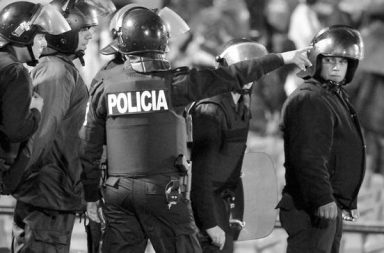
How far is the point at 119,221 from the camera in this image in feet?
23.2

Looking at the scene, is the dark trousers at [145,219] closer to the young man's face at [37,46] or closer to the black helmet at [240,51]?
the young man's face at [37,46]

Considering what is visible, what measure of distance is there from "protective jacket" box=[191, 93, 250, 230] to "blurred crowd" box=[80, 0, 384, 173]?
477cm

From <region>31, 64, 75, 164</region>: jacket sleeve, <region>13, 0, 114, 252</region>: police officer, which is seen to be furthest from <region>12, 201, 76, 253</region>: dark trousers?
<region>31, 64, 75, 164</region>: jacket sleeve

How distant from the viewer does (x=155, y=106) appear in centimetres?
701

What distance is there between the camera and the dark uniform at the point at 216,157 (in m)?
7.41

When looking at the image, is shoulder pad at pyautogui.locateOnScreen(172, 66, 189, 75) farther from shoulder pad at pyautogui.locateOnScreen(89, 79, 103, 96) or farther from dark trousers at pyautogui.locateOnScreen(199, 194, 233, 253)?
dark trousers at pyautogui.locateOnScreen(199, 194, 233, 253)

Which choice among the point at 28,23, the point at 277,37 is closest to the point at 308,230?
the point at 28,23

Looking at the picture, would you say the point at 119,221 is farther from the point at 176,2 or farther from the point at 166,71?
the point at 176,2

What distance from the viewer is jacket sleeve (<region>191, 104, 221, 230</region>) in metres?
7.40

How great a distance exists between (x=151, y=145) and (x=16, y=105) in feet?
2.50

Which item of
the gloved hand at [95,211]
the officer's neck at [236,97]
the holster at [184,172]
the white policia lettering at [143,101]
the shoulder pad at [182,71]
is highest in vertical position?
the shoulder pad at [182,71]

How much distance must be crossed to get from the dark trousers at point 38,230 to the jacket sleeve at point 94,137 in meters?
0.44

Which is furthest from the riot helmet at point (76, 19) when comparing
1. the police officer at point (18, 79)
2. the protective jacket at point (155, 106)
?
the protective jacket at point (155, 106)

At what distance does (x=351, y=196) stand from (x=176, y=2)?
22.4ft
